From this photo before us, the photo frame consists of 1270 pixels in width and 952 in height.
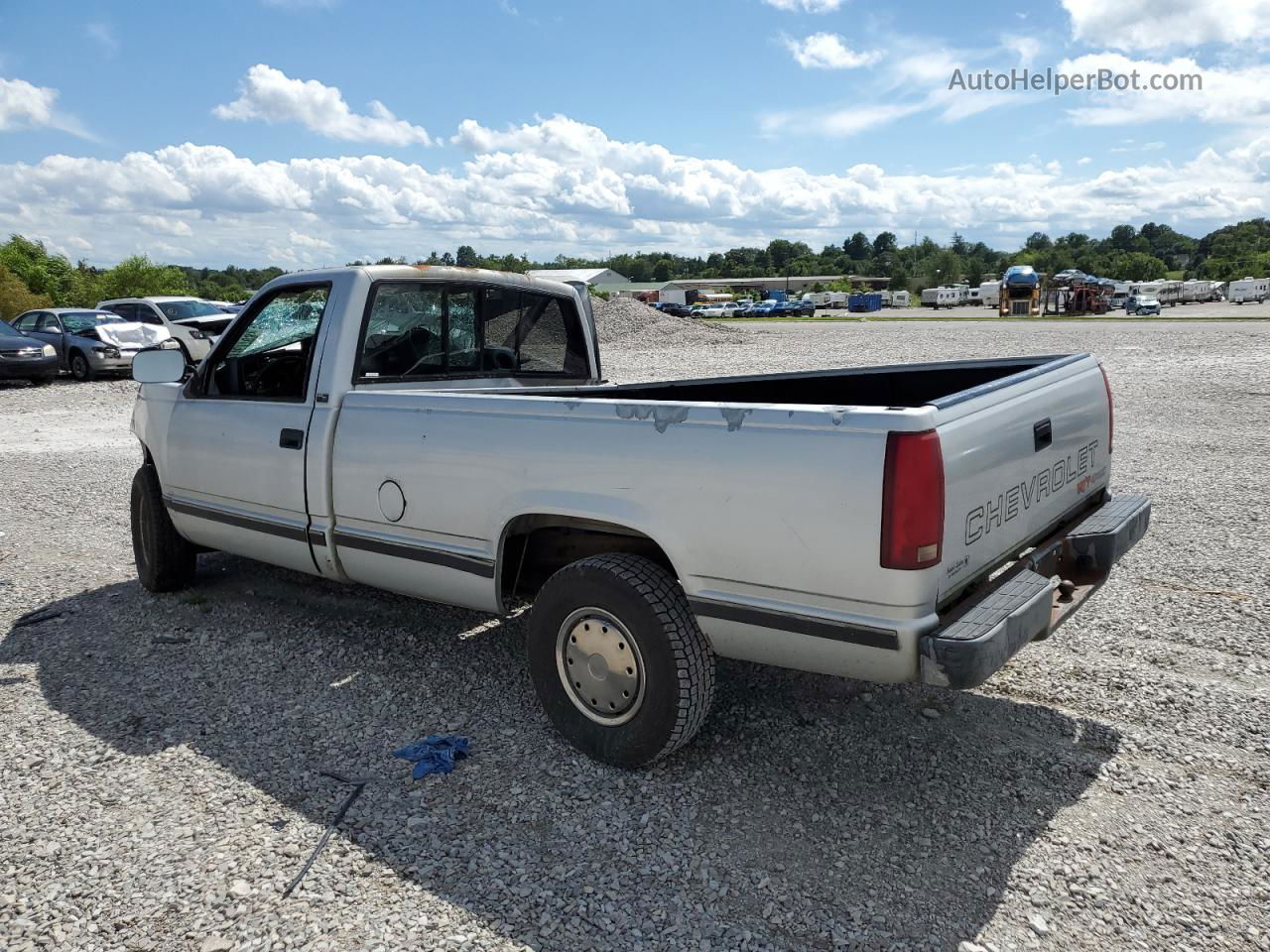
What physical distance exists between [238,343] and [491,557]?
241 cm

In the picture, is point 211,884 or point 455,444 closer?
point 211,884

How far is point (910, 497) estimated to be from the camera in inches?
113

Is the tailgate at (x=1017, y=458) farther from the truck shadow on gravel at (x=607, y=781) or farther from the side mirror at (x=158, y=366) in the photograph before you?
the side mirror at (x=158, y=366)

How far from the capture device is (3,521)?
27.1 feet

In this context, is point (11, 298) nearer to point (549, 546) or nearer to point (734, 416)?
point (549, 546)

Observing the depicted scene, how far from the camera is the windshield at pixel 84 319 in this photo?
21094mm

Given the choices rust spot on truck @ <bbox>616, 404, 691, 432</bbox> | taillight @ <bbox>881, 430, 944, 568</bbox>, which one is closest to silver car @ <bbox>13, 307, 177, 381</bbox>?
rust spot on truck @ <bbox>616, 404, 691, 432</bbox>

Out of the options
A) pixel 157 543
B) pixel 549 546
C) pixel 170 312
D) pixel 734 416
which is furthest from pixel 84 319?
pixel 734 416

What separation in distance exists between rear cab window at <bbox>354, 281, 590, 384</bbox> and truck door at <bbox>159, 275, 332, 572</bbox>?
288 mm

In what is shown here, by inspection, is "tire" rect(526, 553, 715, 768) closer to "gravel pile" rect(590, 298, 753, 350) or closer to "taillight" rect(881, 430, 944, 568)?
"taillight" rect(881, 430, 944, 568)

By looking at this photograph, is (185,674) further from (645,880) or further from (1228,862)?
(1228,862)

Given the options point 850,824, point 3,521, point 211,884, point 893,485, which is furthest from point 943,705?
point 3,521

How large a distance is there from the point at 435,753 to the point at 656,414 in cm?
165

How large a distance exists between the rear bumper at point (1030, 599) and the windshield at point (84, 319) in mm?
22305
